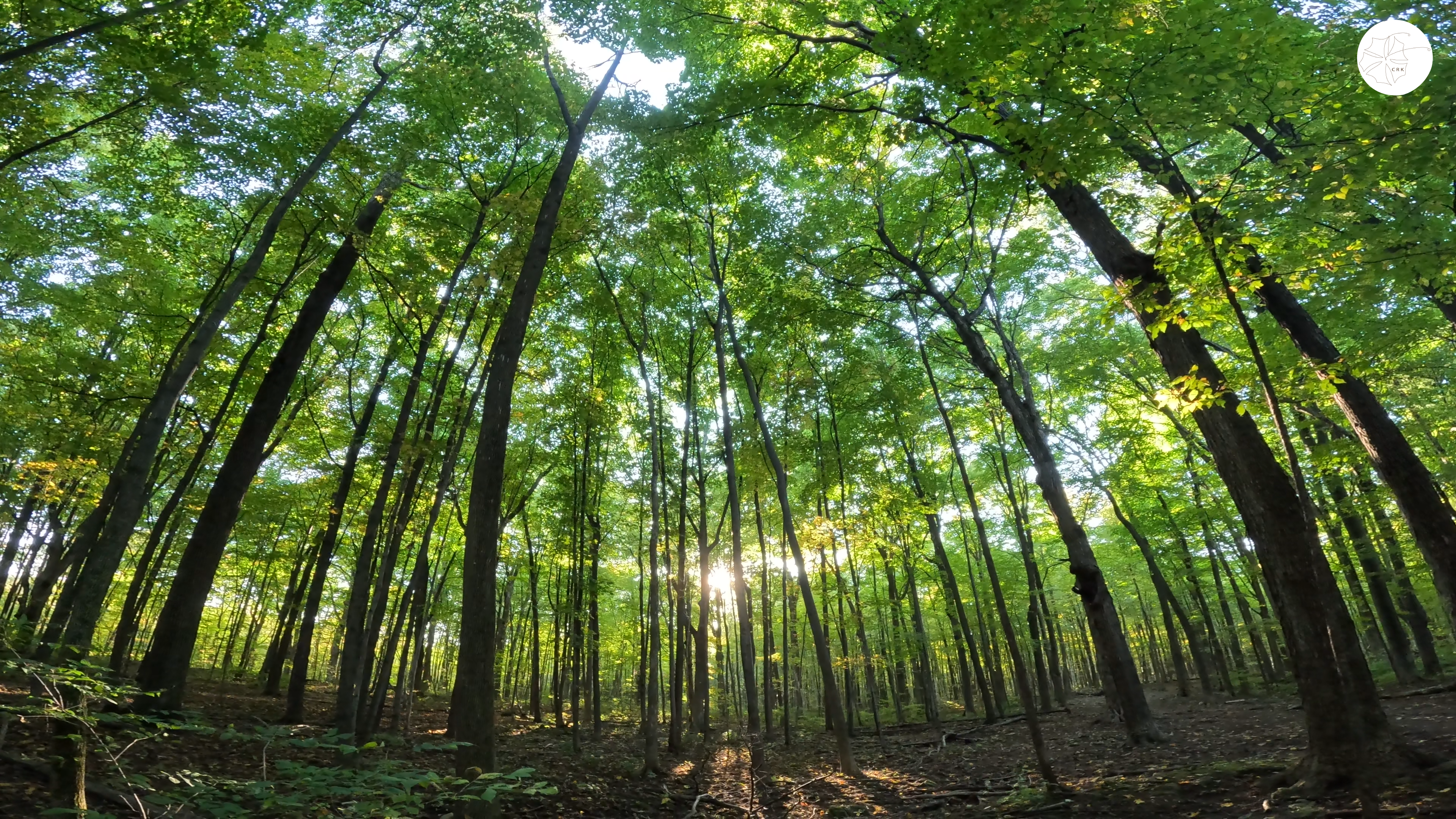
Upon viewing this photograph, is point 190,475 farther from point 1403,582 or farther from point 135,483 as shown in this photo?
point 1403,582

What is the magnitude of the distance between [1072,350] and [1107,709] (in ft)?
31.1

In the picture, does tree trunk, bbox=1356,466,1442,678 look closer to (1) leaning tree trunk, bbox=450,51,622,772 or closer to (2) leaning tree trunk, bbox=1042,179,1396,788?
(2) leaning tree trunk, bbox=1042,179,1396,788

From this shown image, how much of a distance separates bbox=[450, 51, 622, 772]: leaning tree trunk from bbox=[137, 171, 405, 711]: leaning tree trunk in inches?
149

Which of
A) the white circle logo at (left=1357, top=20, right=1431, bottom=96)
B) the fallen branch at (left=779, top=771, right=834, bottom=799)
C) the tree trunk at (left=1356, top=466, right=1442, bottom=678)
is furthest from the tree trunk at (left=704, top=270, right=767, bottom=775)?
the tree trunk at (left=1356, top=466, right=1442, bottom=678)

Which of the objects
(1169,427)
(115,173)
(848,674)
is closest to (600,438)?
Result: (115,173)

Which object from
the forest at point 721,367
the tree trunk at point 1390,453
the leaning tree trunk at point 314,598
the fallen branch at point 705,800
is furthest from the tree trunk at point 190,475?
the tree trunk at point 1390,453

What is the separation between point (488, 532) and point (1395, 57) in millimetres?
8751

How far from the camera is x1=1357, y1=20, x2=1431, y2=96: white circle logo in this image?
4.54m

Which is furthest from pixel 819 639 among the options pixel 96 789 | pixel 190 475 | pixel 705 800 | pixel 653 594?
pixel 190 475

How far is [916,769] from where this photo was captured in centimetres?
1125

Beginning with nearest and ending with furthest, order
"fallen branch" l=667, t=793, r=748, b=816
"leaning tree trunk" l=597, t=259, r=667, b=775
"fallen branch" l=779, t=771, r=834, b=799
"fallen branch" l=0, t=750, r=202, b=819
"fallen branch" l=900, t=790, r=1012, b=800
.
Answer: "fallen branch" l=0, t=750, r=202, b=819 → "fallen branch" l=900, t=790, r=1012, b=800 → "fallen branch" l=667, t=793, r=748, b=816 → "fallen branch" l=779, t=771, r=834, b=799 → "leaning tree trunk" l=597, t=259, r=667, b=775

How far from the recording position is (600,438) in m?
16.6

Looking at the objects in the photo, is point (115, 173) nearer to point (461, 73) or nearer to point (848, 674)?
point (461, 73)

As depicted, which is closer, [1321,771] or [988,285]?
[1321,771]
